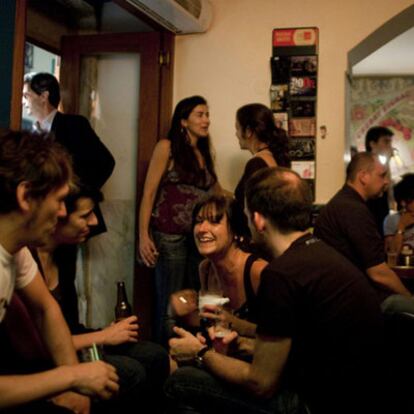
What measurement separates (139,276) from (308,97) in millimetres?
1583

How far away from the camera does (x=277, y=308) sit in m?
1.70

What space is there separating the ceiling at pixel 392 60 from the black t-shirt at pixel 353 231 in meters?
3.88

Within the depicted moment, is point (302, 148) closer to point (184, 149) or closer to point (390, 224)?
point (184, 149)

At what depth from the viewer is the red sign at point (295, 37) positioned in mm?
3930

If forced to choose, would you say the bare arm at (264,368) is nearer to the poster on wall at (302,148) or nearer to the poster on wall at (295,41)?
the poster on wall at (302,148)

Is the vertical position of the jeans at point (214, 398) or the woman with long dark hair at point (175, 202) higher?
the woman with long dark hair at point (175, 202)

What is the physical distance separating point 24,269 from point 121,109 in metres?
2.73

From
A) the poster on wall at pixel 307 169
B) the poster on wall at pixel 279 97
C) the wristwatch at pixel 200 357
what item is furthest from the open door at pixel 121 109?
the wristwatch at pixel 200 357

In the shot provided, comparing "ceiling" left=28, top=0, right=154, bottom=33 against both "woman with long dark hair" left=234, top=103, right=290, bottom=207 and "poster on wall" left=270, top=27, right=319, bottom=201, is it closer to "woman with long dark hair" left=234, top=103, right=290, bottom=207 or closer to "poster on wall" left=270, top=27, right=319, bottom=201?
"poster on wall" left=270, top=27, right=319, bottom=201

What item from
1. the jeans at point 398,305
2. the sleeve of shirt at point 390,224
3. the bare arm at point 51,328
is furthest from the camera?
the sleeve of shirt at point 390,224

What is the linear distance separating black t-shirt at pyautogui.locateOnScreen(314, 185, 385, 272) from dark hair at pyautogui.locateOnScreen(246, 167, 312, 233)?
117 centimetres

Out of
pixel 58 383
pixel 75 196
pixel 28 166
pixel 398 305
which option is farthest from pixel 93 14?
pixel 58 383

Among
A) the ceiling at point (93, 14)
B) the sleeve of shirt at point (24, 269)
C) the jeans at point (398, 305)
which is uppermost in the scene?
the ceiling at point (93, 14)

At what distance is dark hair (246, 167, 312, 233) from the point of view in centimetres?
193
